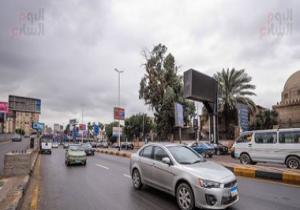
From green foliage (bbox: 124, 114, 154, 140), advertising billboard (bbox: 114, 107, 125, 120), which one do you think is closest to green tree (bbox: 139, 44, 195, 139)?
advertising billboard (bbox: 114, 107, 125, 120)

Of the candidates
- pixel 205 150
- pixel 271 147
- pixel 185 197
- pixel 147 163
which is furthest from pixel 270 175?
pixel 205 150

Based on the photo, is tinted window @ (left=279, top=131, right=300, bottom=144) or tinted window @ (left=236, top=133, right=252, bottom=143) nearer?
tinted window @ (left=279, top=131, right=300, bottom=144)

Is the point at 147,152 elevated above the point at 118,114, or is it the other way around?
the point at 118,114

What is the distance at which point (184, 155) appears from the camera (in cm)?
815

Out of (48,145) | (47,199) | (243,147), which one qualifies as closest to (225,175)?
(47,199)

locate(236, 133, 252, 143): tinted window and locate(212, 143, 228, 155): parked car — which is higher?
locate(236, 133, 252, 143): tinted window

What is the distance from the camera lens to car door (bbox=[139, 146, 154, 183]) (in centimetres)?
869

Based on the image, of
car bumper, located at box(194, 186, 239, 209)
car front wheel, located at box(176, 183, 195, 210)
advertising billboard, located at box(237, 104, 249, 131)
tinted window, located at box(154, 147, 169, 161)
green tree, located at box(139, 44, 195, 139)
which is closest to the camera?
car bumper, located at box(194, 186, 239, 209)

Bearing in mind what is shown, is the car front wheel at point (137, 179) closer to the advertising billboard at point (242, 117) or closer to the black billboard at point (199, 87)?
the black billboard at point (199, 87)

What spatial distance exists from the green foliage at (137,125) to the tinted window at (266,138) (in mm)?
63151

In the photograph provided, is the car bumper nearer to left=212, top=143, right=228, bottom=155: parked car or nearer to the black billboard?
the black billboard

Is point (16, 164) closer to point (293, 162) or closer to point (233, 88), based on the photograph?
point (293, 162)

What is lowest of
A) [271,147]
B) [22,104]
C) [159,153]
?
[271,147]

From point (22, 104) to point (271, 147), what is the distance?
167 feet
